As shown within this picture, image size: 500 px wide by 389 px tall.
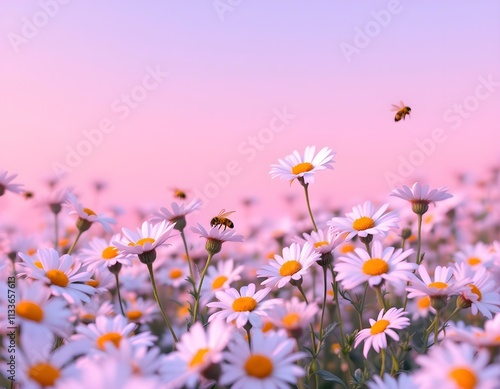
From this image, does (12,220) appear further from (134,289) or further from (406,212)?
(406,212)

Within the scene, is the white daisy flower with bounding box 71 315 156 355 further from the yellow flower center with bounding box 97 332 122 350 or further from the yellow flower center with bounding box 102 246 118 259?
the yellow flower center with bounding box 102 246 118 259

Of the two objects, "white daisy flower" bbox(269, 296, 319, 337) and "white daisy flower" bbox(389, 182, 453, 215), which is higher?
"white daisy flower" bbox(389, 182, 453, 215)

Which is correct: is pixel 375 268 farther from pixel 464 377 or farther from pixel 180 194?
pixel 180 194

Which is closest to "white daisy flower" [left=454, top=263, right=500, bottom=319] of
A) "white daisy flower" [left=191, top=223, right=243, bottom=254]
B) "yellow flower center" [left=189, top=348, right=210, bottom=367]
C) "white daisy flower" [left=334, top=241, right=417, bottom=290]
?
"white daisy flower" [left=334, top=241, right=417, bottom=290]

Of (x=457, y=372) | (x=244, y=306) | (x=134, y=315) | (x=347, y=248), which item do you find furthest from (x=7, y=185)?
(x=457, y=372)

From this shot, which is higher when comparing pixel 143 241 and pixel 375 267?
pixel 375 267
